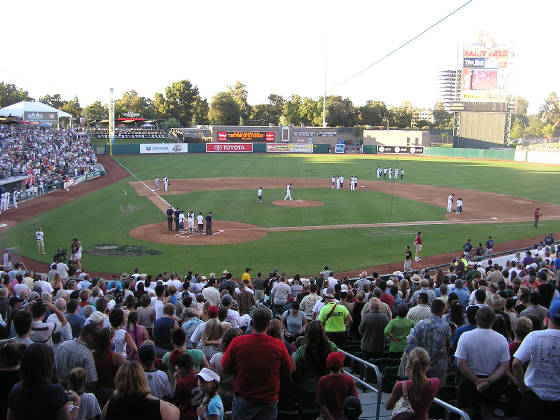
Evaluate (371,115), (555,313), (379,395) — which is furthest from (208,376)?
(371,115)

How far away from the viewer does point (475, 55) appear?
10388cm

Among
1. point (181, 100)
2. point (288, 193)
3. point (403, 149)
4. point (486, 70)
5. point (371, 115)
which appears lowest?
point (288, 193)

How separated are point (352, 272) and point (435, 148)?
257 feet

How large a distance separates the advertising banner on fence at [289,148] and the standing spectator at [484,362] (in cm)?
8954

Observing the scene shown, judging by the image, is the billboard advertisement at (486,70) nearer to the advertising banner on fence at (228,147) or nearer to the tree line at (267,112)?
the tree line at (267,112)

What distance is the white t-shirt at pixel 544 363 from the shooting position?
4871 millimetres

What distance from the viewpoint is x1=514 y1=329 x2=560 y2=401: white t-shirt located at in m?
4.87

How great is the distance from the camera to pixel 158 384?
535 centimetres

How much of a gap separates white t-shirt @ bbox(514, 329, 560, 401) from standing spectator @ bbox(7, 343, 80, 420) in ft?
14.2

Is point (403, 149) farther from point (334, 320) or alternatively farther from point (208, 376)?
point (208, 376)

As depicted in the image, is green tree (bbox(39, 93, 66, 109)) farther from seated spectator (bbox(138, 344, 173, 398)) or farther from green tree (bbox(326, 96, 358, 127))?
seated spectator (bbox(138, 344, 173, 398))

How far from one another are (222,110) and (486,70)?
6183 cm

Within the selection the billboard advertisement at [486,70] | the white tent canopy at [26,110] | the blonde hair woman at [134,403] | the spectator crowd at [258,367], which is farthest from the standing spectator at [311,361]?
the billboard advertisement at [486,70]

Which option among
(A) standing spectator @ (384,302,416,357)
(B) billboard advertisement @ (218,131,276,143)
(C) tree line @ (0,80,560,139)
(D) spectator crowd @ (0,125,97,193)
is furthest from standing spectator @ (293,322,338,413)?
(C) tree line @ (0,80,560,139)
